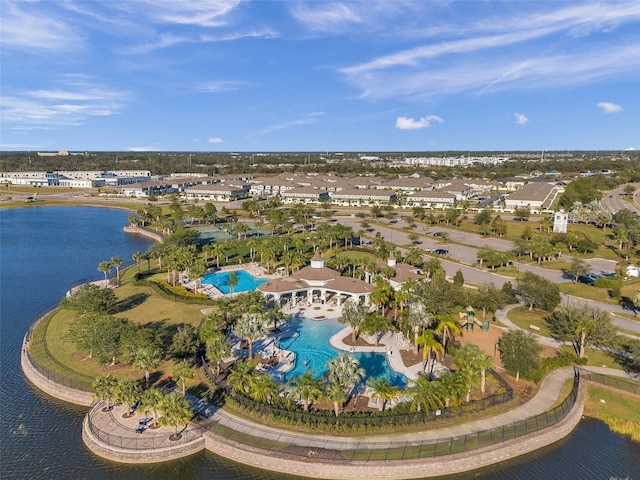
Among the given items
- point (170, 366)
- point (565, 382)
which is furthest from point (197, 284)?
point (565, 382)

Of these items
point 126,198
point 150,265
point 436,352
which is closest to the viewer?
point 436,352

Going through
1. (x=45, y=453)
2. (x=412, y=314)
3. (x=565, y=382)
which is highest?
(x=412, y=314)

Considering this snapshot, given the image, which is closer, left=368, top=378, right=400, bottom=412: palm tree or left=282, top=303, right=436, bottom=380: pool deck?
left=368, top=378, right=400, bottom=412: palm tree

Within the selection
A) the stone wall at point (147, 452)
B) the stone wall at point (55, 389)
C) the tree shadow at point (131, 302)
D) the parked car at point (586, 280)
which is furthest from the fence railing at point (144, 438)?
the parked car at point (586, 280)

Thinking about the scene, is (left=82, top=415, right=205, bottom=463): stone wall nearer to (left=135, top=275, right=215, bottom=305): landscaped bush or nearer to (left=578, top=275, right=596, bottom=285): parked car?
(left=135, top=275, right=215, bottom=305): landscaped bush

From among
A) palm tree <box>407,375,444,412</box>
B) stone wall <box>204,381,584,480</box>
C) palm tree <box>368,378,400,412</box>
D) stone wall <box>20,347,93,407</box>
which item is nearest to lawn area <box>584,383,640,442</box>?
stone wall <box>204,381,584,480</box>

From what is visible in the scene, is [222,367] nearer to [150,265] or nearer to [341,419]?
[341,419]

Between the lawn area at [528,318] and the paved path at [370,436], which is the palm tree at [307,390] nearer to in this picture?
the paved path at [370,436]
